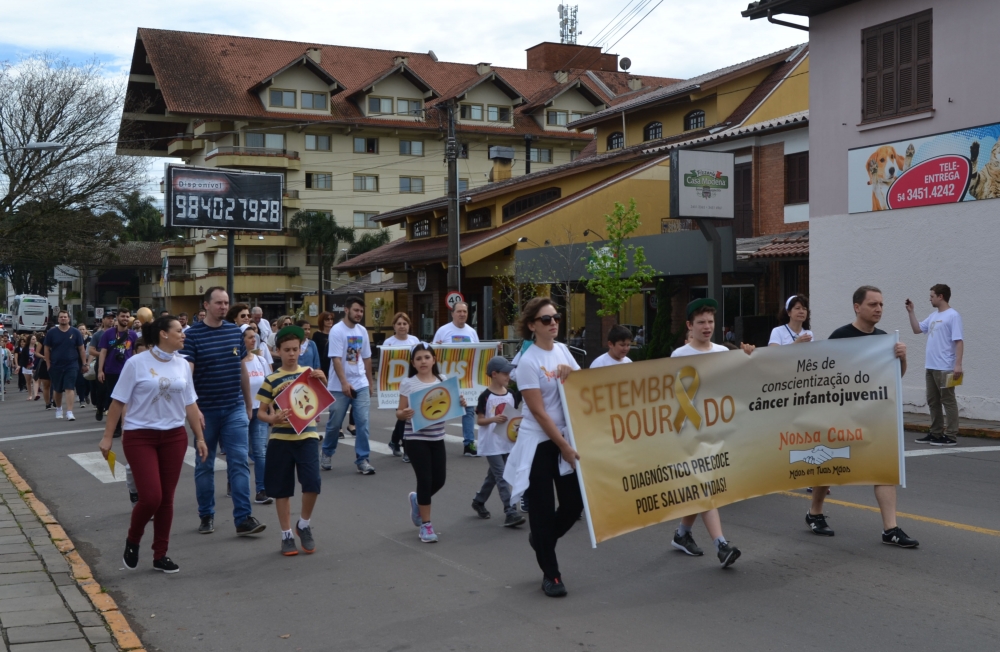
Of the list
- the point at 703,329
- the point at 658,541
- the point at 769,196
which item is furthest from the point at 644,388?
the point at 769,196

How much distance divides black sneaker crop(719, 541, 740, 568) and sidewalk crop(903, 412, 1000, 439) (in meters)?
8.79

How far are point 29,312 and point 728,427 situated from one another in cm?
7011

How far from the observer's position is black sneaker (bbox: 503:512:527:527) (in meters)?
8.43

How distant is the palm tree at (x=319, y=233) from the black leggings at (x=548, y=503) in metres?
56.9

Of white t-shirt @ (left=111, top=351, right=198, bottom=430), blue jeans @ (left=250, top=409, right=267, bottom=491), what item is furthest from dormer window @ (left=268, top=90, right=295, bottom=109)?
white t-shirt @ (left=111, top=351, right=198, bottom=430)

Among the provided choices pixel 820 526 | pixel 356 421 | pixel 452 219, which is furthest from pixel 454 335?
pixel 452 219

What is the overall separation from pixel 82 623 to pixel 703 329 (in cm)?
433

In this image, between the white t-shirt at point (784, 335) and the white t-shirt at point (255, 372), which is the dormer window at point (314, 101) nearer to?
the white t-shirt at point (255, 372)

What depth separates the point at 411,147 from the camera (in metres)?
67.3

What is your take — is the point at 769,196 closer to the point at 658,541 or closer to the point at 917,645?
the point at 658,541

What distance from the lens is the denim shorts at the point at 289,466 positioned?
7.43 meters

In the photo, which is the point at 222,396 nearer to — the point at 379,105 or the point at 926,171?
the point at 926,171

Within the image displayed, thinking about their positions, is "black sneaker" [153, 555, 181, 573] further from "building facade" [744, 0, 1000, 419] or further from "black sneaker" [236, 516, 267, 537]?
"building facade" [744, 0, 1000, 419]

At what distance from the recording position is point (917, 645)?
5.14 metres
